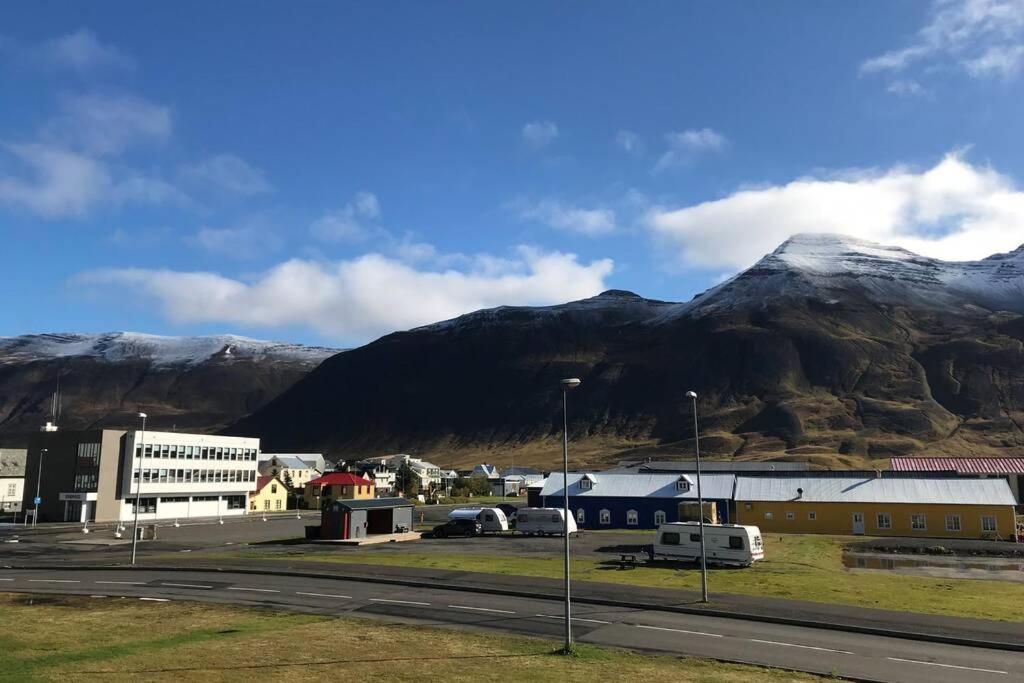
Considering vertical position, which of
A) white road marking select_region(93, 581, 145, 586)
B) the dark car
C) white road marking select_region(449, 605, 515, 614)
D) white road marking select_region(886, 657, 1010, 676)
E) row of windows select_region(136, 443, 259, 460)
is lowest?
white road marking select_region(886, 657, 1010, 676)

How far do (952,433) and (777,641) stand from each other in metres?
204

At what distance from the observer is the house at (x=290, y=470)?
469 feet

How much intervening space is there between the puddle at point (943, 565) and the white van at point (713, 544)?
7.34m

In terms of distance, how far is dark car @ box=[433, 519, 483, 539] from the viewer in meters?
68.4

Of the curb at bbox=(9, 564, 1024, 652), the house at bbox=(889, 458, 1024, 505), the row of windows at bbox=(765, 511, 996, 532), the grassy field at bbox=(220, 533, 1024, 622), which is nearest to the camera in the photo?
the curb at bbox=(9, 564, 1024, 652)

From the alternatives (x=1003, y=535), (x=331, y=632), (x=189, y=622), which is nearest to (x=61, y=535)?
(x=189, y=622)

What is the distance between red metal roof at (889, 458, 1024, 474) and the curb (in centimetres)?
7591

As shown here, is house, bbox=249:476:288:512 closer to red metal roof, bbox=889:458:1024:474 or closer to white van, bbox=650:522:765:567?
white van, bbox=650:522:765:567

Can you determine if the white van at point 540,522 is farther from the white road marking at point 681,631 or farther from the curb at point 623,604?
the white road marking at point 681,631

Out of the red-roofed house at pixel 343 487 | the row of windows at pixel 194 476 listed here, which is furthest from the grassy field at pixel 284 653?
the red-roofed house at pixel 343 487

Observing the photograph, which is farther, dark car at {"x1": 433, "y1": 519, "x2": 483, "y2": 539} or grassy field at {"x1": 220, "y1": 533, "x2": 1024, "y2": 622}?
dark car at {"x1": 433, "y1": 519, "x2": 483, "y2": 539}

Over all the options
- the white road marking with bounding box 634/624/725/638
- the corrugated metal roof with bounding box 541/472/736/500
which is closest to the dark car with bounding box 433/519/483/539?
the corrugated metal roof with bounding box 541/472/736/500

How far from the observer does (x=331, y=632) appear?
27.5 metres

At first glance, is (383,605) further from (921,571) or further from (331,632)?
(921,571)
